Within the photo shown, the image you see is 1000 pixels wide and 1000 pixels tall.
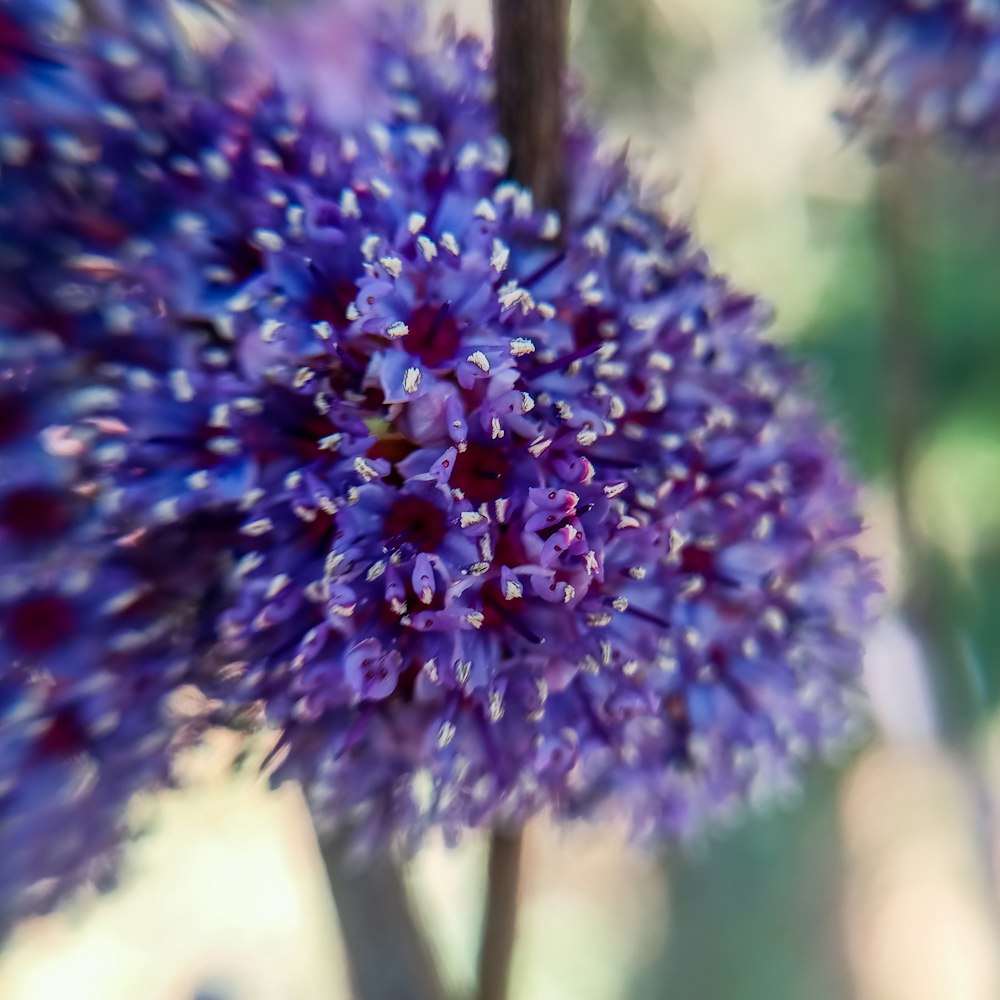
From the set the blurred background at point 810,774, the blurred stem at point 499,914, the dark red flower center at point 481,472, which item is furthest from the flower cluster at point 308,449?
the blurred background at point 810,774

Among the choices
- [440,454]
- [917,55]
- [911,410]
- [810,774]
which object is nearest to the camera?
[440,454]

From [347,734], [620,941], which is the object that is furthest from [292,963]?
[347,734]

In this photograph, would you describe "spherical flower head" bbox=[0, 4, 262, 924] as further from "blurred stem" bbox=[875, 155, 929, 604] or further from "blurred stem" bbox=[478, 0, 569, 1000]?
"blurred stem" bbox=[875, 155, 929, 604]

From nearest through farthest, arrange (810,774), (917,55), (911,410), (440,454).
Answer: (440,454) < (917,55) < (911,410) < (810,774)

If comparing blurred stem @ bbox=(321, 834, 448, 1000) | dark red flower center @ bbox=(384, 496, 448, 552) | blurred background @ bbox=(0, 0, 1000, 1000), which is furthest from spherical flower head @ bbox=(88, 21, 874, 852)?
blurred background @ bbox=(0, 0, 1000, 1000)

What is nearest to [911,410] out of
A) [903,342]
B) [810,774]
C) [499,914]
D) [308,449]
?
[903,342]

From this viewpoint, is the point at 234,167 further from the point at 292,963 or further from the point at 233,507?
the point at 292,963

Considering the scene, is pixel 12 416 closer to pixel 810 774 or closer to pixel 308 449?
pixel 308 449
